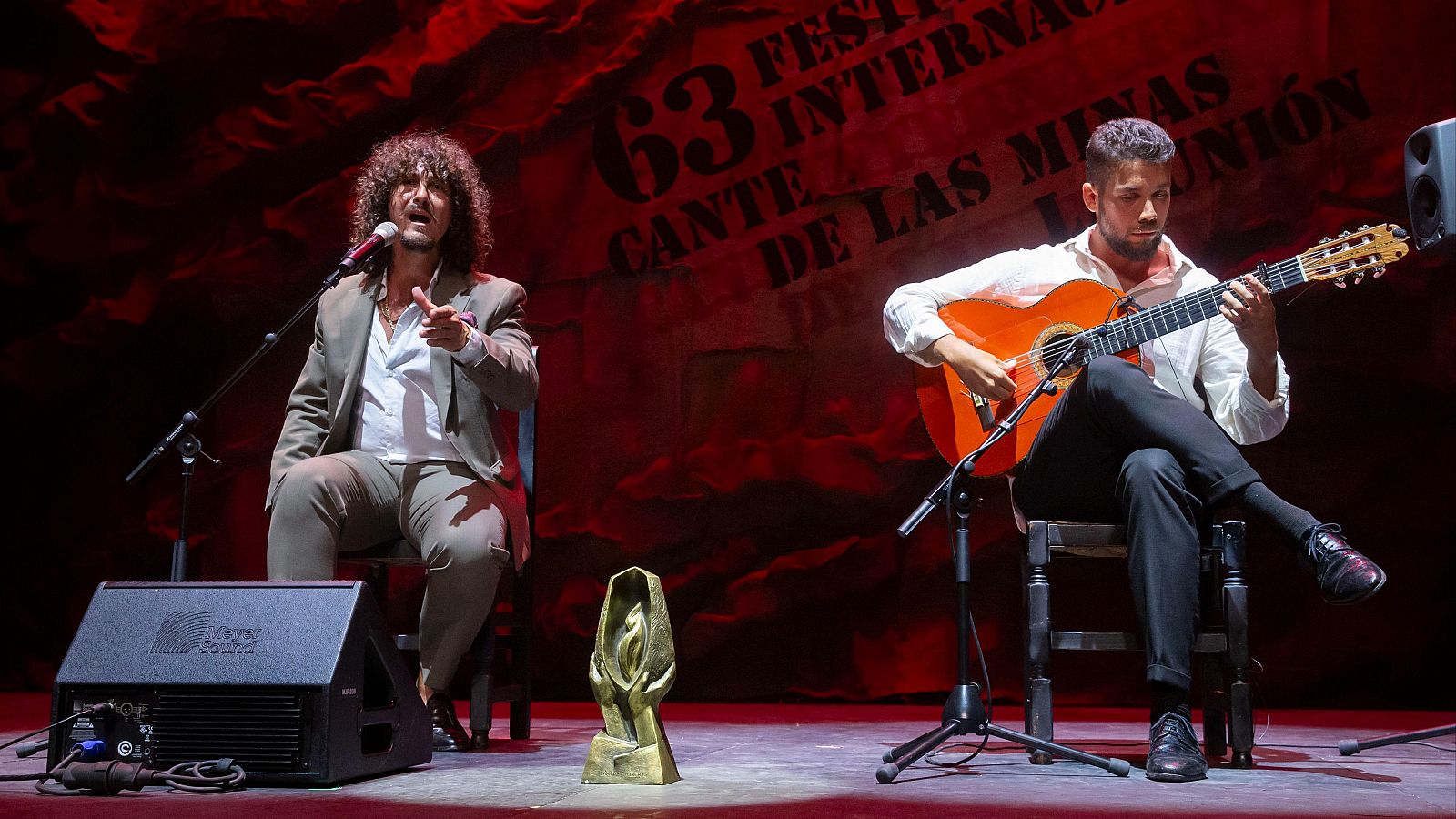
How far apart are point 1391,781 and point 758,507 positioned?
197cm

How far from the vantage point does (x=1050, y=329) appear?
8.60 ft

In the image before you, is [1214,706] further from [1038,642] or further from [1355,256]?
[1355,256]

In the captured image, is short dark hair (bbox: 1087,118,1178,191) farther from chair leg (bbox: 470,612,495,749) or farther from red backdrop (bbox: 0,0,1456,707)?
chair leg (bbox: 470,612,495,749)

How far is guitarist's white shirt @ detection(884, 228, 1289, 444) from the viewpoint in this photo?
248 cm

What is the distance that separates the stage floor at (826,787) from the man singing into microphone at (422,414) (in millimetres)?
382

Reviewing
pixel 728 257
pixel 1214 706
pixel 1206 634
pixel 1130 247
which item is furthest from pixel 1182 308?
pixel 728 257

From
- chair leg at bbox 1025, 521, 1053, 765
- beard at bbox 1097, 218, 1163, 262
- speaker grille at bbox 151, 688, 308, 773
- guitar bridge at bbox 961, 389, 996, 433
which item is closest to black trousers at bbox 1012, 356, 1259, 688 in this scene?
chair leg at bbox 1025, 521, 1053, 765

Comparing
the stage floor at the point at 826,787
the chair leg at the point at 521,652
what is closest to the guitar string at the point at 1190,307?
the stage floor at the point at 826,787

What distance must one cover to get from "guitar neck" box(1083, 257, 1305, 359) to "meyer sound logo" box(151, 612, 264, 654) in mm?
1518

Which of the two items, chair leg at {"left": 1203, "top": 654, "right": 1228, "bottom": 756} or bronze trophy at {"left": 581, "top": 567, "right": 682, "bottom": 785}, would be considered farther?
chair leg at {"left": 1203, "top": 654, "right": 1228, "bottom": 756}

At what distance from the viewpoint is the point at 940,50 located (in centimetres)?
372

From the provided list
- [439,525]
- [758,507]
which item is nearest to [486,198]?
[439,525]

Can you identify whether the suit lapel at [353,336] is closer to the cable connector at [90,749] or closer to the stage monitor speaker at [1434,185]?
the cable connector at [90,749]

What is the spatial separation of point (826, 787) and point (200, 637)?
98 cm
